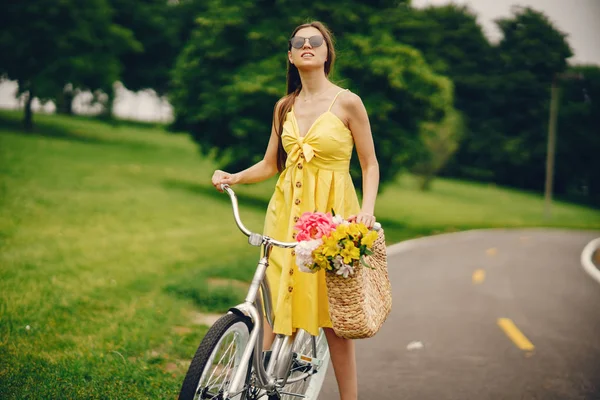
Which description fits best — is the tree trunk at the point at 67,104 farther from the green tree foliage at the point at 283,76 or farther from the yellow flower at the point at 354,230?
the yellow flower at the point at 354,230

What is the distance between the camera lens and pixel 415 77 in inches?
720

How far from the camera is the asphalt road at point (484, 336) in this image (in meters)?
4.86

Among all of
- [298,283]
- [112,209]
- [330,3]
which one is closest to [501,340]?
[298,283]

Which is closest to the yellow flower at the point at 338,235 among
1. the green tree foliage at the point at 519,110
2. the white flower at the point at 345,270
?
the white flower at the point at 345,270

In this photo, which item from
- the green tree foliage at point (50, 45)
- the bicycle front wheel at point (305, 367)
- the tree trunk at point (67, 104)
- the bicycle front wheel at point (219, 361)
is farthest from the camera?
the tree trunk at point (67, 104)

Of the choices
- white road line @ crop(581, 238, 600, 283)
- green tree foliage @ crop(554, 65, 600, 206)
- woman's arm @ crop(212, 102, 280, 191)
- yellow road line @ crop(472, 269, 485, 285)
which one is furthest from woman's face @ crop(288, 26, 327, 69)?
green tree foliage @ crop(554, 65, 600, 206)

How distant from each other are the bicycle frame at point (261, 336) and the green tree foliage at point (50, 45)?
2818 centimetres

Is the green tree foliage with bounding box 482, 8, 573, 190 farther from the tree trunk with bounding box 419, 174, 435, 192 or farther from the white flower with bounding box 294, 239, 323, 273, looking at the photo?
the white flower with bounding box 294, 239, 323, 273

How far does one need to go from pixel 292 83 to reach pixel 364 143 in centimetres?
58

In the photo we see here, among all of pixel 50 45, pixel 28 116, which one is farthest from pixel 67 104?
pixel 50 45

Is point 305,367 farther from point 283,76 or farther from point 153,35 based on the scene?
point 153,35

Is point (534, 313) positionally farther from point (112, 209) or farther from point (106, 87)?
point (106, 87)

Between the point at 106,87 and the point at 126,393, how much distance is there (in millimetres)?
30768

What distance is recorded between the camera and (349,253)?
2.92m
